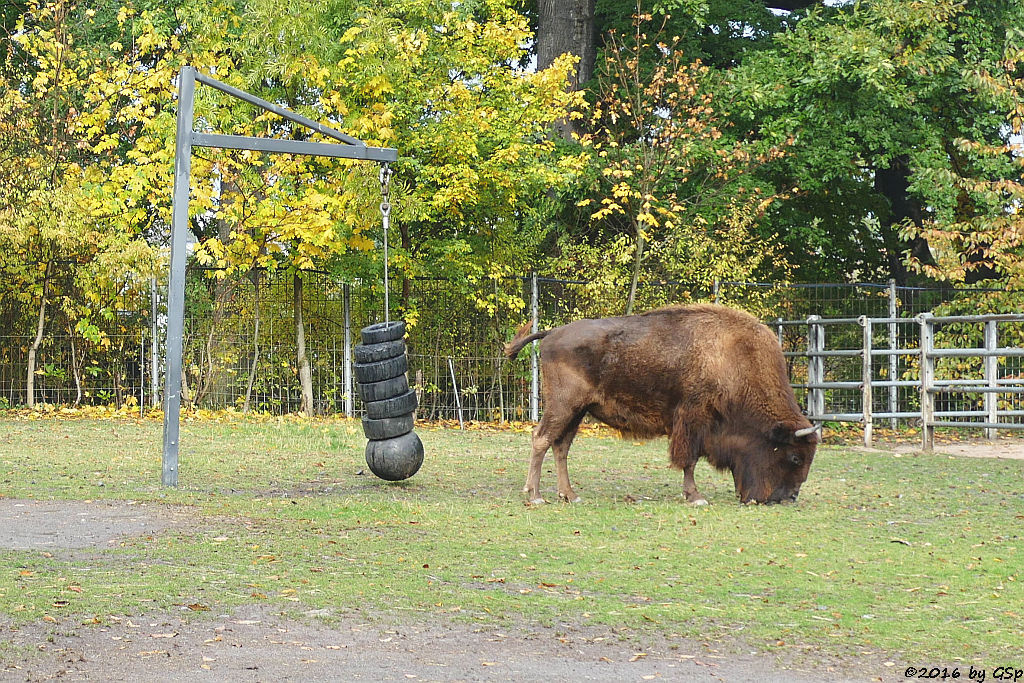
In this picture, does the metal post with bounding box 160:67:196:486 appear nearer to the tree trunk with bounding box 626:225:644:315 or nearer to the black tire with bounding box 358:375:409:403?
the black tire with bounding box 358:375:409:403

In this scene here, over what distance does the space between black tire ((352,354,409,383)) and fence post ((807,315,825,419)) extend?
8124 millimetres

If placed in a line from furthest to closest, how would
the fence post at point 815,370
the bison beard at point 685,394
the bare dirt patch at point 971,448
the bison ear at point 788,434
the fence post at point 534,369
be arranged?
the fence post at point 534,369 → the fence post at point 815,370 → the bare dirt patch at point 971,448 → the bison beard at point 685,394 → the bison ear at point 788,434

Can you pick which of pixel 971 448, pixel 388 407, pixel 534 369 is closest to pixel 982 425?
pixel 971 448

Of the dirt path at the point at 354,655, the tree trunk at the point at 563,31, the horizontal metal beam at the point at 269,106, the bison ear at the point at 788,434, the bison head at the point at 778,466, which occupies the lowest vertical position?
the dirt path at the point at 354,655

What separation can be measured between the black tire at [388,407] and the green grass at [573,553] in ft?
2.31

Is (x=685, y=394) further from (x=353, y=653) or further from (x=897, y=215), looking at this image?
(x=897, y=215)

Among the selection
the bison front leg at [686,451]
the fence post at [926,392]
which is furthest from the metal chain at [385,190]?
the fence post at [926,392]

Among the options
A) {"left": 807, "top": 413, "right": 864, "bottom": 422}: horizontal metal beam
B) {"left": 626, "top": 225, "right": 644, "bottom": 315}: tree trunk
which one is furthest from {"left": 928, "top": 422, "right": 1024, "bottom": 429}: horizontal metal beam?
{"left": 626, "top": 225, "right": 644, "bottom": 315}: tree trunk

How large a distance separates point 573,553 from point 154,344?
1401 centimetres

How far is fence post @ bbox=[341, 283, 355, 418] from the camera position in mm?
20969

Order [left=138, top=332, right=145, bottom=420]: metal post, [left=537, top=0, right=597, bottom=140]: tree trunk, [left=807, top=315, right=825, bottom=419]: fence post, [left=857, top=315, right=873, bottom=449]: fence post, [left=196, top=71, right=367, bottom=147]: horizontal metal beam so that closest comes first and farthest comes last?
[left=196, top=71, right=367, bottom=147]: horizontal metal beam
[left=857, top=315, right=873, bottom=449]: fence post
[left=807, top=315, right=825, bottom=419]: fence post
[left=138, top=332, right=145, bottom=420]: metal post
[left=537, top=0, right=597, bottom=140]: tree trunk

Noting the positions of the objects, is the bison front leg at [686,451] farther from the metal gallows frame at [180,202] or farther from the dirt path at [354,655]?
the dirt path at [354,655]

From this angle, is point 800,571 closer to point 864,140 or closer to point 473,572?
point 473,572

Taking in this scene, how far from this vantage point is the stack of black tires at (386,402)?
11672mm
